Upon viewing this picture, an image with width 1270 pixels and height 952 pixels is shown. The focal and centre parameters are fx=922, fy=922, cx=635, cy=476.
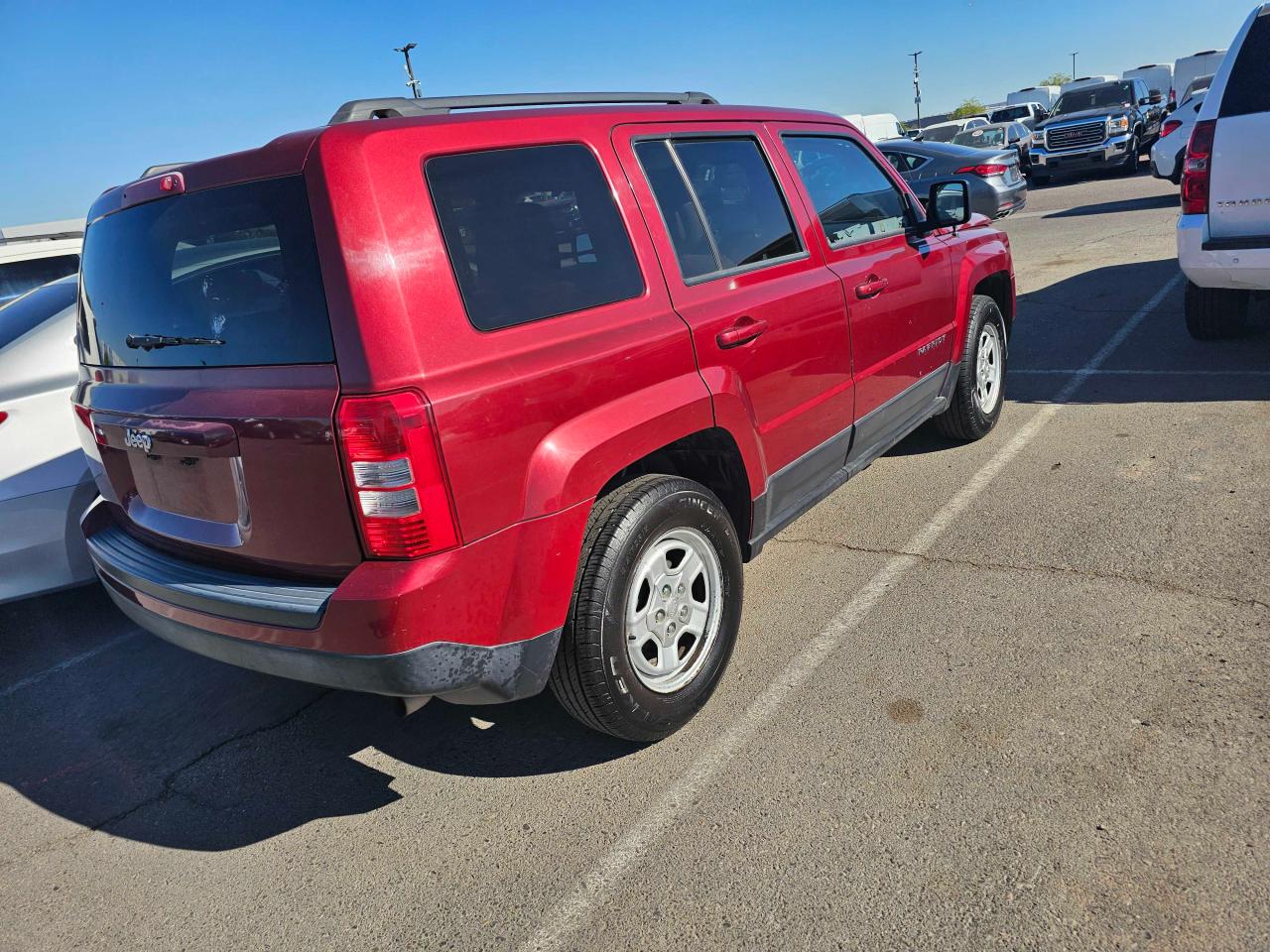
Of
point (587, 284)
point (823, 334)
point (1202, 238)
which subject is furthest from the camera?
point (1202, 238)

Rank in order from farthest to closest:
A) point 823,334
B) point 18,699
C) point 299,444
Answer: point 18,699
point 823,334
point 299,444

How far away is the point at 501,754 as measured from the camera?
309 cm

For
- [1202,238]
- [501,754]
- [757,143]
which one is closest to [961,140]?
[1202,238]

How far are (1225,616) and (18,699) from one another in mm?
4742

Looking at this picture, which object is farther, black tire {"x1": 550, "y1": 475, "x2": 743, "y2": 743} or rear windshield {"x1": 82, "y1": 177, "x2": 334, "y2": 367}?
black tire {"x1": 550, "y1": 475, "x2": 743, "y2": 743}

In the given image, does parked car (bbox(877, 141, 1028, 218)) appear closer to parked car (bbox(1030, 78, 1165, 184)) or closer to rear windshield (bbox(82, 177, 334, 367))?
parked car (bbox(1030, 78, 1165, 184))

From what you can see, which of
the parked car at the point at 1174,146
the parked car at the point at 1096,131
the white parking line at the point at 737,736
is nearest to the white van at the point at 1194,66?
the parked car at the point at 1096,131

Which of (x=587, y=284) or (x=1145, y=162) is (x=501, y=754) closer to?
(x=587, y=284)

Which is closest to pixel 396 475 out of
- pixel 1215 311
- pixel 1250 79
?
pixel 1250 79

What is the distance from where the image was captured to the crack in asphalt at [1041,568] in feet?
10.9

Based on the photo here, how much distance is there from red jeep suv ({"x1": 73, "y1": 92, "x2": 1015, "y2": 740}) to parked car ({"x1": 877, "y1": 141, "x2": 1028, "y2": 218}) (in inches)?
425

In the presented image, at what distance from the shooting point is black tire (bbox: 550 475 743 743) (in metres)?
2.64

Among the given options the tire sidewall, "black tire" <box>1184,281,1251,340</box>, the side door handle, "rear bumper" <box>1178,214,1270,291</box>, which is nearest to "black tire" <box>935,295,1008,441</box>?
"rear bumper" <box>1178,214,1270,291</box>

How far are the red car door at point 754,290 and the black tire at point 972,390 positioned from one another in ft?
4.76
